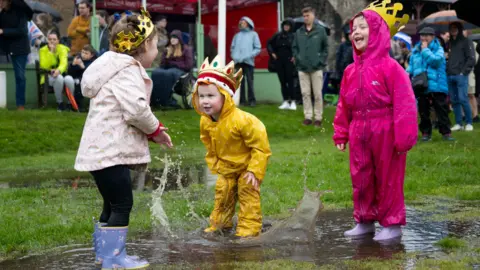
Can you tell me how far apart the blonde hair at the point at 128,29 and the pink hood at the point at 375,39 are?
1959 mm

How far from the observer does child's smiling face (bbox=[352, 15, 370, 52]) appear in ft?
24.1

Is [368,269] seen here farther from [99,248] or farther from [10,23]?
[10,23]

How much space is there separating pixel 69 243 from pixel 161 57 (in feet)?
43.7

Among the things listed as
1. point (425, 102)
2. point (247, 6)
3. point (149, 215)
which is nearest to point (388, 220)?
point (149, 215)

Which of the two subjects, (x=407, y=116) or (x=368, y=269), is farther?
(x=407, y=116)

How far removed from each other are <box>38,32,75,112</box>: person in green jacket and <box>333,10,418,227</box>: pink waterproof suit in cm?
Result: 1166

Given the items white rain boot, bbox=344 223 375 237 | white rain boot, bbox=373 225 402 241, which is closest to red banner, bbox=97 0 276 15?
white rain boot, bbox=344 223 375 237

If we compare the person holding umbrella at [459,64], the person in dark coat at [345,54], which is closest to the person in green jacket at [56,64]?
the person in dark coat at [345,54]

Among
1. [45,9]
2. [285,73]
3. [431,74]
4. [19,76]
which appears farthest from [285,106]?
[19,76]

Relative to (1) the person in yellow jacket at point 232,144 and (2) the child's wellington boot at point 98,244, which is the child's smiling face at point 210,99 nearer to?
(1) the person in yellow jacket at point 232,144

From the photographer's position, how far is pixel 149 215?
827 cm

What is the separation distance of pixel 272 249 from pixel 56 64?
1262cm

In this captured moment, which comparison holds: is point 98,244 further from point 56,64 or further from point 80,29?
point 80,29

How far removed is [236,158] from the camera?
7.34m
